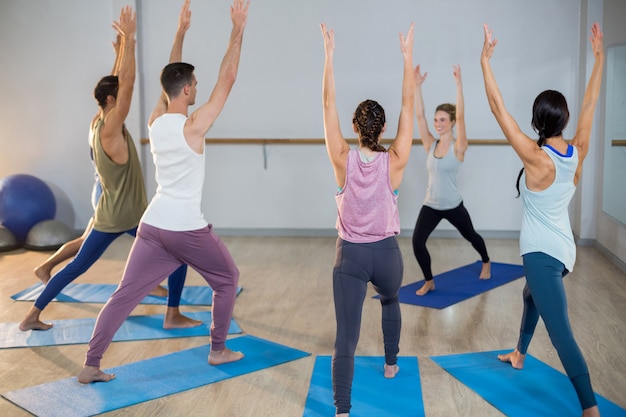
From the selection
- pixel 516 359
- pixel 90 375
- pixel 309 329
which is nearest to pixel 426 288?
pixel 309 329

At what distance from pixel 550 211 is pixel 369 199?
2.40 feet

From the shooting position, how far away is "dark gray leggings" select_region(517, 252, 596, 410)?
9.57 feet

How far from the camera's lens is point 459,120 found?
470 cm

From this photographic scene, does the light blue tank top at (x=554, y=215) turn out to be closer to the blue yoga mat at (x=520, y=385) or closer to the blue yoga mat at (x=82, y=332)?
the blue yoga mat at (x=520, y=385)

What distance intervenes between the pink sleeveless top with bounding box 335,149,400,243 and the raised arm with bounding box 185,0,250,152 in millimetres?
637

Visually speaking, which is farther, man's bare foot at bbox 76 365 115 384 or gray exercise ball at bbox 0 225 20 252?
gray exercise ball at bbox 0 225 20 252

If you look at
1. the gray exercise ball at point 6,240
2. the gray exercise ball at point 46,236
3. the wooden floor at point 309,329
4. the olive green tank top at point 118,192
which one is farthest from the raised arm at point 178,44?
the gray exercise ball at point 6,240

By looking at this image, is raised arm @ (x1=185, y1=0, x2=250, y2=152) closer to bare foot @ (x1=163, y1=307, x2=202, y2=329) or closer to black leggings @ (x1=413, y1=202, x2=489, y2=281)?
bare foot @ (x1=163, y1=307, x2=202, y2=329)

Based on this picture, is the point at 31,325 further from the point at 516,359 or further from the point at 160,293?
the point at 516,359

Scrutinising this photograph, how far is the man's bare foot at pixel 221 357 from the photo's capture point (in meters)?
3.68

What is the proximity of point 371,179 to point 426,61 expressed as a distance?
4.07 meters

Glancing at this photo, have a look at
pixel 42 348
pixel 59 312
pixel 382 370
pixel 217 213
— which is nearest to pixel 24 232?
pixel 217 213

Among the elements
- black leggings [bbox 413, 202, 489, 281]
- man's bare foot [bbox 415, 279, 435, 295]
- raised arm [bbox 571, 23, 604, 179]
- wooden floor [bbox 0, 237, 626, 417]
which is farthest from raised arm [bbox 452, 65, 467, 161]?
raised arm [bbox 571, 23, 604, 179]

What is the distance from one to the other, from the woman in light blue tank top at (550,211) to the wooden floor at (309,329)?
444mm
